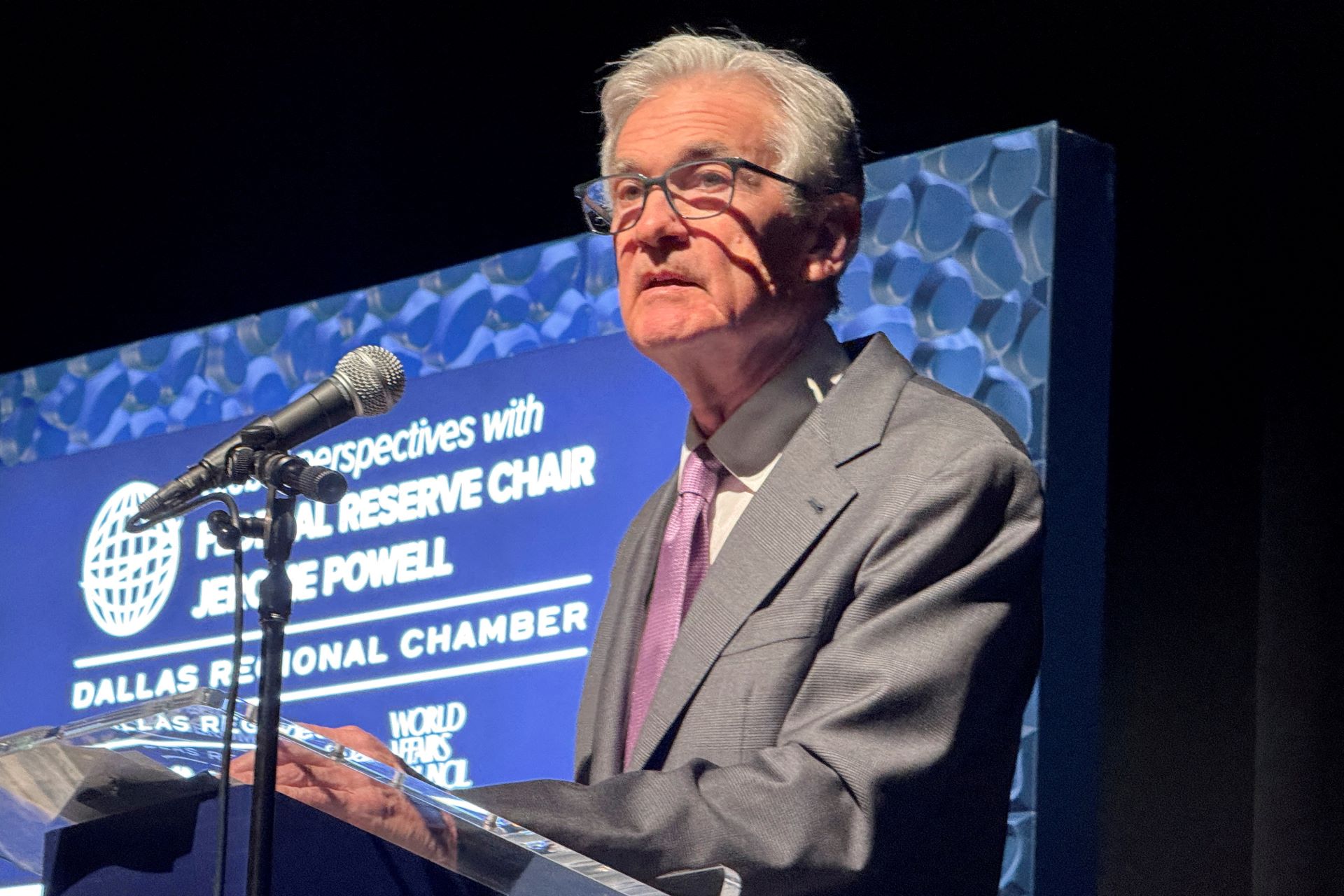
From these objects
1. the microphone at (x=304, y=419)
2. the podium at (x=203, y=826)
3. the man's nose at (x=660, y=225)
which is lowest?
the podium at (x=203, y=826)

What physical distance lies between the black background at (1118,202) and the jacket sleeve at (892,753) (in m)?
0.93

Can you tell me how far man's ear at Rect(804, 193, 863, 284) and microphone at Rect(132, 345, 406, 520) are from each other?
0.84 metres

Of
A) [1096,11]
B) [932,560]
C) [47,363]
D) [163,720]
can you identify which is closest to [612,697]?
[932,560]

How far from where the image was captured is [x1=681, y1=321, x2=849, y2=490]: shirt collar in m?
2.38

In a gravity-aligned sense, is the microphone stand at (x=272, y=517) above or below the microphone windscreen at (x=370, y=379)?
below

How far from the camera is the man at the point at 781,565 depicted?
1.73 meters

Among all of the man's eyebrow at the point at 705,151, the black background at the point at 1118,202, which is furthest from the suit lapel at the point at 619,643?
the black background at the point at 1118,202

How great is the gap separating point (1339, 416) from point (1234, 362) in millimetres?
212

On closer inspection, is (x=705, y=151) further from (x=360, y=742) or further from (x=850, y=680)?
(x=360, y=742)

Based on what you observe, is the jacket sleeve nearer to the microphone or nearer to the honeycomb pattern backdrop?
the microphone

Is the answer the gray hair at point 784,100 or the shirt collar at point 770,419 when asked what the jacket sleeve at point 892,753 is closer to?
the shirt collar at point 770,419

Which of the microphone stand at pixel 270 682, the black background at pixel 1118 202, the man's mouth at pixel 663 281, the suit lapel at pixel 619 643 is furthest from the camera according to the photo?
the black background at pixel 1118 202

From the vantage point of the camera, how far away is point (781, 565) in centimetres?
208

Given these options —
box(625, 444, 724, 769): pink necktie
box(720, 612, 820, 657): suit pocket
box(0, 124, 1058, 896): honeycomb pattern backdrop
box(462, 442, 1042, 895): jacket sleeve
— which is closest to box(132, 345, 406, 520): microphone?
box(462, 442, 1042, 895): jacket sleeve
